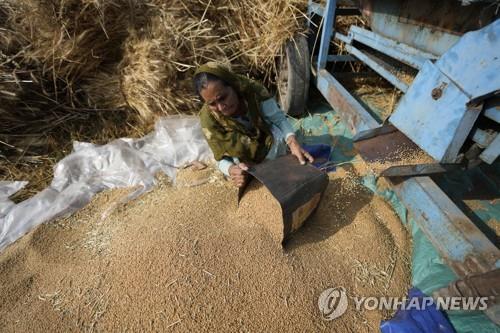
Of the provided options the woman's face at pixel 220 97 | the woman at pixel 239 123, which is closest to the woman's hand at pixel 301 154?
the woman at pixel 239 123

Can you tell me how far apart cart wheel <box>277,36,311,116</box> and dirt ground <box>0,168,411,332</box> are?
3.53 ft

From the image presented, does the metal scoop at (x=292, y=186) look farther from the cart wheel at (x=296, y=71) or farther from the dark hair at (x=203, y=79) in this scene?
the cart wheel at (x=296, y=71)

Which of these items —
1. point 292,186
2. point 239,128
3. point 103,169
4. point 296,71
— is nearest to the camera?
point 292,186

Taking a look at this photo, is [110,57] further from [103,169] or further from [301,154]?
[301,154]

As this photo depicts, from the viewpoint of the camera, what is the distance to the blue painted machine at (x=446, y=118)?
1245mm

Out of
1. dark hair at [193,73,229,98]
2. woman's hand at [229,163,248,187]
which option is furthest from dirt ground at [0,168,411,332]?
dark hair at [193,73,229,98]

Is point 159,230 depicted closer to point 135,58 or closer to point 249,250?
point 249,250

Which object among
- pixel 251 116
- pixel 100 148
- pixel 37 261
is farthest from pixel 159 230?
pixel 100 148

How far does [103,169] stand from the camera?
2.53 metres

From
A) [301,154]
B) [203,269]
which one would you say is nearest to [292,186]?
[301,154]

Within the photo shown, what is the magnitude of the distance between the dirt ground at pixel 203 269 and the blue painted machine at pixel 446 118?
0.35 meters

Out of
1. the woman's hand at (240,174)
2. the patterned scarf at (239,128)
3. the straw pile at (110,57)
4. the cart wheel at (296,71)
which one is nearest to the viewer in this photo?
the woman's hand at (240,174)

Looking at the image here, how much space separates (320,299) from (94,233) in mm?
1494

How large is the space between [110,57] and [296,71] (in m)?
1.82
